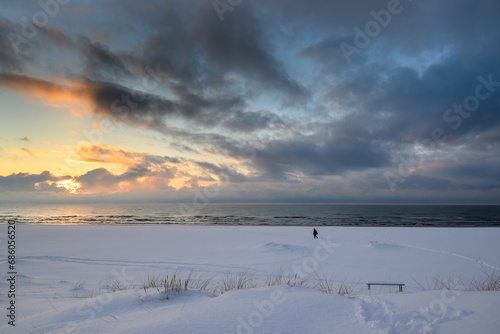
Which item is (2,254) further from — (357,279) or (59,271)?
(357,279)

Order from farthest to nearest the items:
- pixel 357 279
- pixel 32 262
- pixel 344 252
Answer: pixel 344 252 < pixel 32 262 < pixel 357 279

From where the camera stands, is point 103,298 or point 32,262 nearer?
point 103,298

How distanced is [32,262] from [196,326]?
18.4m

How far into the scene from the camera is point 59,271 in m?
13.5

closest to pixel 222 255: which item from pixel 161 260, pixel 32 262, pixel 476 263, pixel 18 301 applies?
pixel 161 260

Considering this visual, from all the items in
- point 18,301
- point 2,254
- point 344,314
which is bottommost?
point 2,254

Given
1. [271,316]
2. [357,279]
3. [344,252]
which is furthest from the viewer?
[344,252]

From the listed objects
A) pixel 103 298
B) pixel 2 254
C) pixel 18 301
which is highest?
pixel 103 298

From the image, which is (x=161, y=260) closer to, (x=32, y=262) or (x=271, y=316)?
(x=32, y=262)

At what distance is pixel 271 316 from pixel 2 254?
24.1 m

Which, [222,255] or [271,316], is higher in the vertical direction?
[271,316]

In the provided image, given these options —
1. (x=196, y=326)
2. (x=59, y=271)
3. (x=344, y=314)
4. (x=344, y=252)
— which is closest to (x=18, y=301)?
(x=196, y=326)

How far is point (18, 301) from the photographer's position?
18.3ft

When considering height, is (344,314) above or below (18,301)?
above
